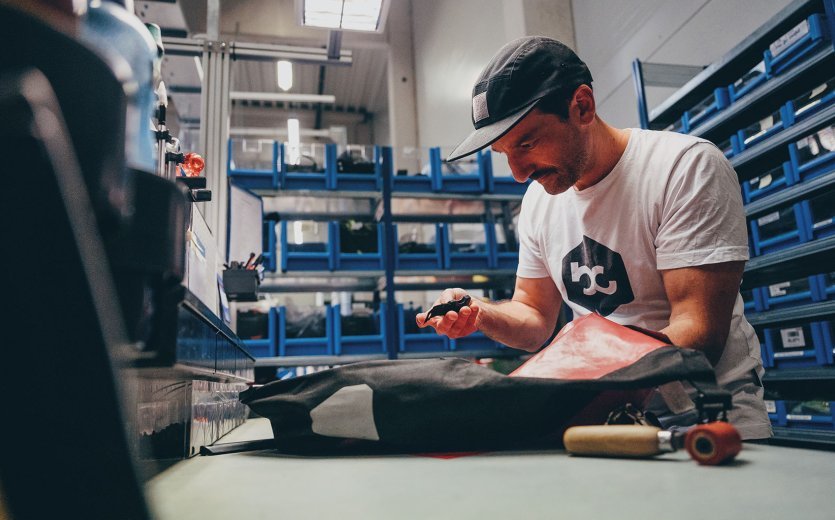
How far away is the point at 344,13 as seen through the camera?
3367mm

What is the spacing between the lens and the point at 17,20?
0.27 m

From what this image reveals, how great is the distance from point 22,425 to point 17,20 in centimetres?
19

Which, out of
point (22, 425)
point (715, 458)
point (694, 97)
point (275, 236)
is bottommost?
point (715, 458)

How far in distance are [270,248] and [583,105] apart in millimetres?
2909

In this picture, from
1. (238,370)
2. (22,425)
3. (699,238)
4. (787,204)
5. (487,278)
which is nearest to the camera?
(22,425)

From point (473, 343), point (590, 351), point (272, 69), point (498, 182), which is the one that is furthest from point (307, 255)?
point (272, 69)

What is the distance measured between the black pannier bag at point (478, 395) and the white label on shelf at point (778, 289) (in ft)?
5.74

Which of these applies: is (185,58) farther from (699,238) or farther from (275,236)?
(699,238)

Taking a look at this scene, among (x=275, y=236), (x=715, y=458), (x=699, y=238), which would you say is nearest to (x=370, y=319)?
(x=275, y=236)

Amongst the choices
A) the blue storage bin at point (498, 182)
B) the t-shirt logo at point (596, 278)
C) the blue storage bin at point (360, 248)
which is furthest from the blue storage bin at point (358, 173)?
the t-shirt logo at point (596, 278)

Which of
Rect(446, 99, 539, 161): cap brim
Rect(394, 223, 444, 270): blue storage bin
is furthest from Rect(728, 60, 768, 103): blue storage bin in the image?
Rect(394, 223, 444, 270): blue storage bin

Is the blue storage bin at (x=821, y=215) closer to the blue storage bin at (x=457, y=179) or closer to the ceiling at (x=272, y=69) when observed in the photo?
the blue storage bin at (x=457, y=179)

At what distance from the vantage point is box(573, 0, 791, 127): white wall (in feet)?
9.04

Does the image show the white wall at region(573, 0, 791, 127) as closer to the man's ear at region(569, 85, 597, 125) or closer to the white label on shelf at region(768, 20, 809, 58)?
the white label on shelf at region(768, 20, 809, 58)
